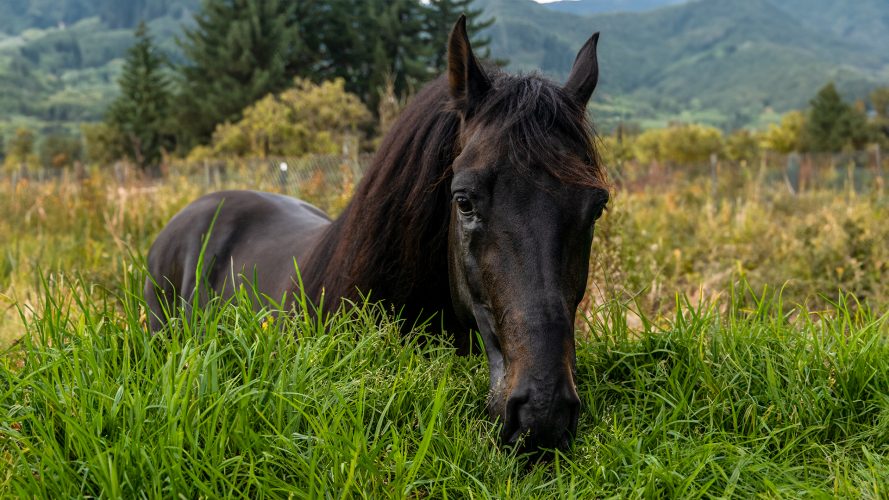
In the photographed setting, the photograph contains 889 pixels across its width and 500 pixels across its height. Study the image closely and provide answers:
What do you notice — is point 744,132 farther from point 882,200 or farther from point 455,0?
point 882,200

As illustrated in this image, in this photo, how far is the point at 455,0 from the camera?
4525cm

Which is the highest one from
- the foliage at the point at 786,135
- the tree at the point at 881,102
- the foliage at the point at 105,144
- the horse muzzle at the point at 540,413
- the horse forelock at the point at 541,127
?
the horse forelock at the point at 541,127

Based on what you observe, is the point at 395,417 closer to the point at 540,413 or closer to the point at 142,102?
the point at 540,413

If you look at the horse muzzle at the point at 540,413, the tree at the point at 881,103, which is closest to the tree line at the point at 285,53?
the tree at the point at 881,103

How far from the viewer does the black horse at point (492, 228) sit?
1.87m

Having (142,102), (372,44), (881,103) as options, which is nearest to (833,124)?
(881,103)

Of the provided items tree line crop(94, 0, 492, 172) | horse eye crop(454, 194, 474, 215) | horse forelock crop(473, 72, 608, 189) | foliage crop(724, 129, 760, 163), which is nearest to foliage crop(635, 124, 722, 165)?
foliage crop(724, 129, 760, 163)

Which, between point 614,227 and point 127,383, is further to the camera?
point 614,227

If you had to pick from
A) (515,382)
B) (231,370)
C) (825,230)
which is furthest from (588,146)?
(825,230)

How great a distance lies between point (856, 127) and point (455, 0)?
3042 centimetres

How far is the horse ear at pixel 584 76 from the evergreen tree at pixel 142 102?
50.6m

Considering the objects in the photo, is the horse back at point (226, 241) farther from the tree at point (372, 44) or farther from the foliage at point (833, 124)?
the foliage at point (833, 124)

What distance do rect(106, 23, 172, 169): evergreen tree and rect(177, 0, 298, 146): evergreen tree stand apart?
373cm

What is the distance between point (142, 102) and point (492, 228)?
5457 cm
